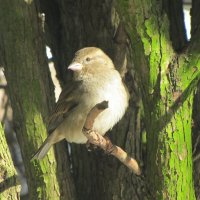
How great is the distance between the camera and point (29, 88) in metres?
3.90

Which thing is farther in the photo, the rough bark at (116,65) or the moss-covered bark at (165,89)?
the rough bark at (116,65)

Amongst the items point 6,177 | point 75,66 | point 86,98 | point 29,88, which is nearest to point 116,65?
point 75,66

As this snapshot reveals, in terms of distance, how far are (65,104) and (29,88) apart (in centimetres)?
25

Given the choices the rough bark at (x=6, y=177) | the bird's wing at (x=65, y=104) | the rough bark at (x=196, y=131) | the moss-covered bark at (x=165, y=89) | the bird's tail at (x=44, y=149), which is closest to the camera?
the moss-covered bark at (x=165, y=89)

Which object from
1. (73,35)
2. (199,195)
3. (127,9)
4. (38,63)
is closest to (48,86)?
(38,63)

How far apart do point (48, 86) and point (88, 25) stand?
536mm

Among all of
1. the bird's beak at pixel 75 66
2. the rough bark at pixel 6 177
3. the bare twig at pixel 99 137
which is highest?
the bird's beak at pixel 75 66

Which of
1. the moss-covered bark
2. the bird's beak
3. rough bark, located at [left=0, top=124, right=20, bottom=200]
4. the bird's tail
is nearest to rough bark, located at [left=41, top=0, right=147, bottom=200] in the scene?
the bird's beak

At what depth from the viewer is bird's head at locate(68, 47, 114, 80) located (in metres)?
3.96

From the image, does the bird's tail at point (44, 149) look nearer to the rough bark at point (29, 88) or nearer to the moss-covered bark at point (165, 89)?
the rough bark at point (29, 88)

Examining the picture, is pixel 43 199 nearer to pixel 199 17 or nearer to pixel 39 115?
pixel 39 115

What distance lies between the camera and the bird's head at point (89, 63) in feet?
13.0

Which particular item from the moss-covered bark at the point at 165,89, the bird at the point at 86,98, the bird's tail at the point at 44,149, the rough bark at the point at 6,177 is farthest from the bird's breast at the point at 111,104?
the rough bark at the point at 6,177

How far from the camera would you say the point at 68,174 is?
4039mm
